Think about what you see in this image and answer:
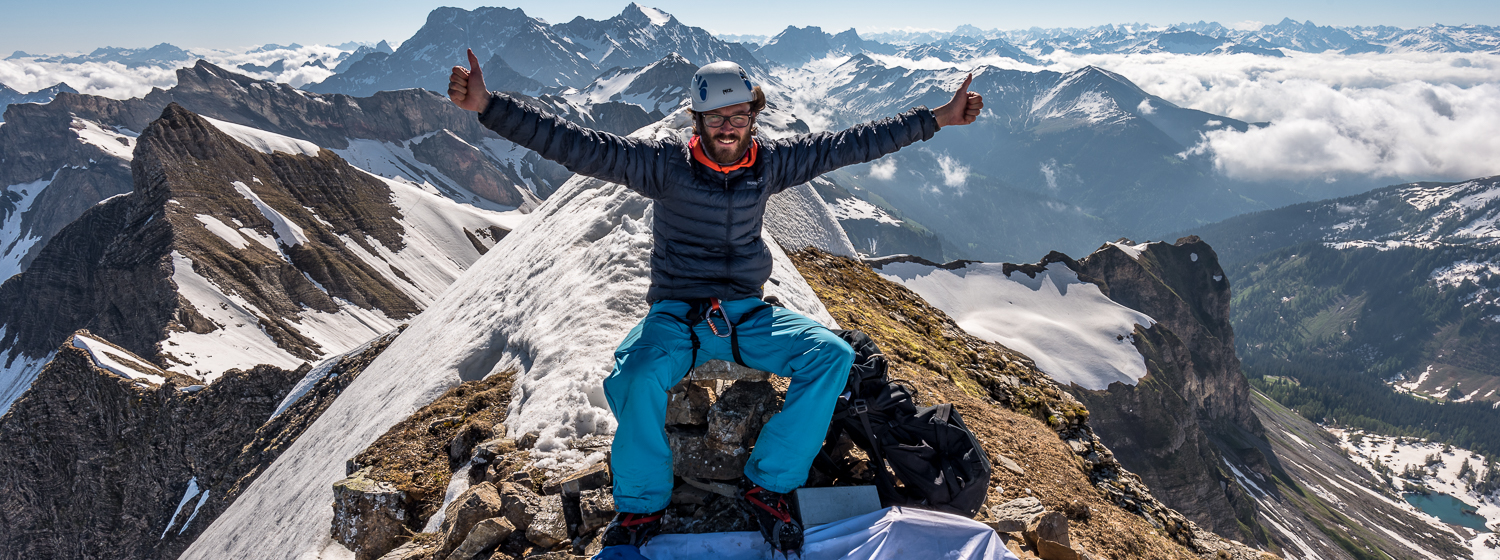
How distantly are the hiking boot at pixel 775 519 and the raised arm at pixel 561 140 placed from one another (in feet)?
10.0

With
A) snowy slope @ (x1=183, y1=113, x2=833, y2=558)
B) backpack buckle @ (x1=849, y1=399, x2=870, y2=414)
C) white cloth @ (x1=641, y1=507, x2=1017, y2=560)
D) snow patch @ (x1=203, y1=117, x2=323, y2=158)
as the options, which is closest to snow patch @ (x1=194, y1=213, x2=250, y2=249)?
snow patch @ (x1=203, y1=117, x2=323, y2=158)

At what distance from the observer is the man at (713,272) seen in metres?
5.20

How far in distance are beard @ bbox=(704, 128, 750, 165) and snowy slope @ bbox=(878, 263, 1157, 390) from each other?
75.2 meters

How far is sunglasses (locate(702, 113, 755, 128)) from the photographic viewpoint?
19.5 feet

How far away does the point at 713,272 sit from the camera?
631 centimetres

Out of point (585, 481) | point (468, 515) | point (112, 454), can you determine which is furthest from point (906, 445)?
point (112, 454)

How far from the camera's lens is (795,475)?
542cm

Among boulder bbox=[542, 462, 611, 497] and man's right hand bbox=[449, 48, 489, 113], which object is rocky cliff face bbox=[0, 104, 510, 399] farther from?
man's right hand bbox=[449, 48, 489, 113]

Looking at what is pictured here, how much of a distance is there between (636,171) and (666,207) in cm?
56

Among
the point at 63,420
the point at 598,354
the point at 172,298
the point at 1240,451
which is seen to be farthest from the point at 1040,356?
the point at 172,298

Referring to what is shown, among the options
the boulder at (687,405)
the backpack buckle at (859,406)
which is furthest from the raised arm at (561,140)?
the backpack buckle at (859,406)

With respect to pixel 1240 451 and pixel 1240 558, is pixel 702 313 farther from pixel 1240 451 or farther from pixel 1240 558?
pixel 1240 451

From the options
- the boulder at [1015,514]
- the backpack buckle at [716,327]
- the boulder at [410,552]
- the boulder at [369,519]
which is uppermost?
the backpack buckle at [716,327]

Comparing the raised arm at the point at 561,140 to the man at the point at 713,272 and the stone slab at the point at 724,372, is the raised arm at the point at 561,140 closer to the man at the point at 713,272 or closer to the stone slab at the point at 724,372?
the man at the point at 713,272
